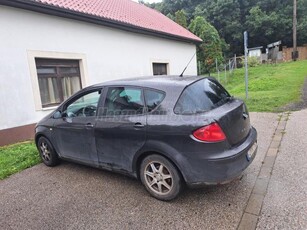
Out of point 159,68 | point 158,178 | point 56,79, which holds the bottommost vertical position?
point 158,178

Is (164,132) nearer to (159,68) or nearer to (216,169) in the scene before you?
(216,169)

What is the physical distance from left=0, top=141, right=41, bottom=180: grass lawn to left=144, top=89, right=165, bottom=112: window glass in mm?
3042

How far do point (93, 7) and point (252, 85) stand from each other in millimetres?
9280

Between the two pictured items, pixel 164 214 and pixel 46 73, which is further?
pixel 46 73

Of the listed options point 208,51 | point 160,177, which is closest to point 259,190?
point 160,177

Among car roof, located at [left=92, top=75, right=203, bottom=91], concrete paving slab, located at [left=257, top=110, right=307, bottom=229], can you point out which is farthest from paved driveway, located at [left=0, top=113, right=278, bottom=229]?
car roof, located at [left=92, top=75, right=203, bottom=91]

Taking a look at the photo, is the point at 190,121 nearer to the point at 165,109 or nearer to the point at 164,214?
the point at 165,109

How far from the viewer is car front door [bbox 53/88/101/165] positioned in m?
3.84

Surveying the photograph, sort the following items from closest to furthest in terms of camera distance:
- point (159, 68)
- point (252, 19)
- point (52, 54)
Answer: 1. point (52, 54)
2. point (159, 68)
3. point (252, 19)

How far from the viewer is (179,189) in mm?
3064

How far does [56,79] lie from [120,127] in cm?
553

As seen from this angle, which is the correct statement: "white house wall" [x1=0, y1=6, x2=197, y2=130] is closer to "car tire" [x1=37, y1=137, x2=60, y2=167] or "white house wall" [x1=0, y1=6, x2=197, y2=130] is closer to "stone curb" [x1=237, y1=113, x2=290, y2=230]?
"car tire" [x1=37, y1=137, x2=60, y2=167]

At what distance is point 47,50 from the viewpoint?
24.5 feet

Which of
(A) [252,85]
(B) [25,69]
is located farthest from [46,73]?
(A) [252,85]
